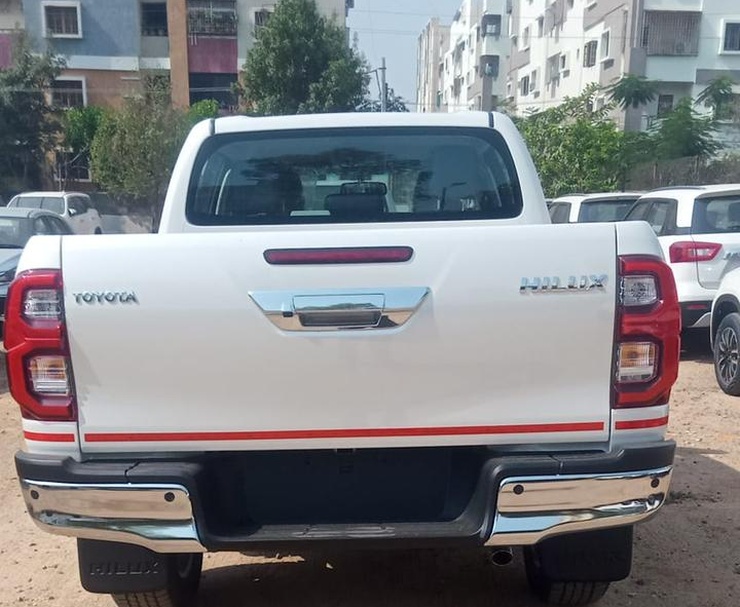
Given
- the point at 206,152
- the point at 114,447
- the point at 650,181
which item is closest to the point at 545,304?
the point at 114,447

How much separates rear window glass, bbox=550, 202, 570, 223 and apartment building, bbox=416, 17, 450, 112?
198ft

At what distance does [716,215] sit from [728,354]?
1.58 m

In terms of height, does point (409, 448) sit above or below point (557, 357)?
below

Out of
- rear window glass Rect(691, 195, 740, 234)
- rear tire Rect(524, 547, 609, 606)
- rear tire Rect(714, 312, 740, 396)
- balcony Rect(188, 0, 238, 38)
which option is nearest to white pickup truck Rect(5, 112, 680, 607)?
rear tire Rect(524, 547, 609, 606)

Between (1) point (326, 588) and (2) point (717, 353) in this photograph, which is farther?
(2) point (717, 353)

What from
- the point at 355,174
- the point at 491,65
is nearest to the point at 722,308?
the point at 355,174

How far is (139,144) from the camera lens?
28.0 metres

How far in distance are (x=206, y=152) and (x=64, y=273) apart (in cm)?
165

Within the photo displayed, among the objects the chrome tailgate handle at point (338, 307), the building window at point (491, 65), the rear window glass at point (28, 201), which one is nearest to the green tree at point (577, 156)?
the rear window glass at point (28, 201)

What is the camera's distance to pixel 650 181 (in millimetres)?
20453

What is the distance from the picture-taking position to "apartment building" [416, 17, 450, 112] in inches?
2958

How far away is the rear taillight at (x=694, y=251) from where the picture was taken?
7668mm

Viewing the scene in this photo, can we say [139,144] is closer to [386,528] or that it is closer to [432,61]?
[386,528]

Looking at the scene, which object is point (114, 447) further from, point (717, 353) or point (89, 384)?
point (717, 353)
